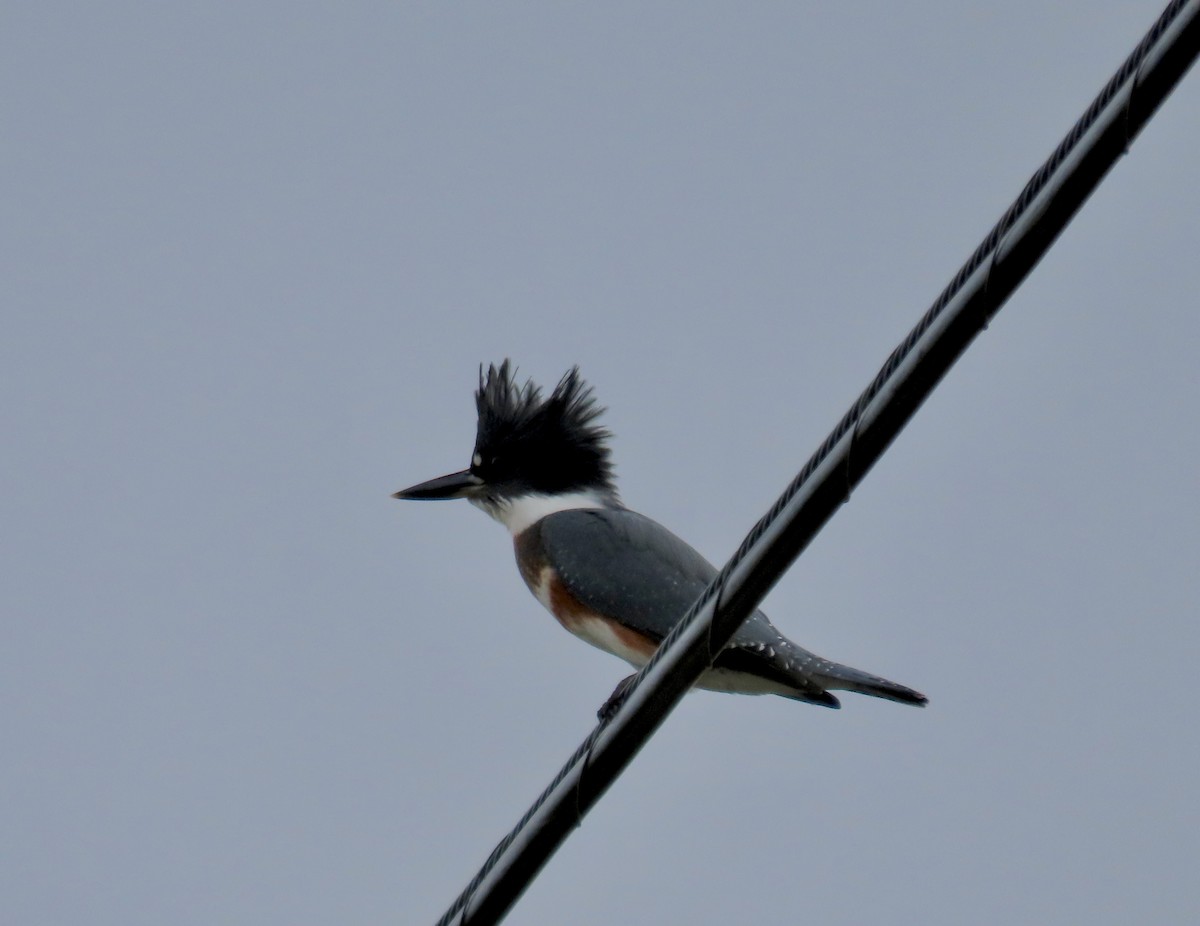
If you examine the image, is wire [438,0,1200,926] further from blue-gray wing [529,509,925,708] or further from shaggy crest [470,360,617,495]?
shaggy crest [470,360,617,495]

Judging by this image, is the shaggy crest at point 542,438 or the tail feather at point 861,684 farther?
the shaggy crest at point 542,438

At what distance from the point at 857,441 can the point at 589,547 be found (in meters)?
2.56

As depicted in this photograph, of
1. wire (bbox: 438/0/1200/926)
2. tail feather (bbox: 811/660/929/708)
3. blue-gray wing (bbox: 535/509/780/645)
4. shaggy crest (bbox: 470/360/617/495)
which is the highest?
shaggy crest (bbox: 470/360/617/495)

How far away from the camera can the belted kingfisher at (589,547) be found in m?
3.80

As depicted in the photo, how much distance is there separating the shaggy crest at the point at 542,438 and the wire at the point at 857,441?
291cm

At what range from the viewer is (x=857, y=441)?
1.87 meters

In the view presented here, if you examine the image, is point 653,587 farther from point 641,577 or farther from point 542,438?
point 542,438

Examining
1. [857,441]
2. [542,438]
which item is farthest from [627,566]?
[857,441]

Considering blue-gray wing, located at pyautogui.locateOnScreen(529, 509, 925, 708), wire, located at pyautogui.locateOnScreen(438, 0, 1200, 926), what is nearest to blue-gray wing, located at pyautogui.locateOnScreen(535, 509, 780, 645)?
blue-gray wing, located at pyautogui.locateOnScreen(529, 509, 925, 708)

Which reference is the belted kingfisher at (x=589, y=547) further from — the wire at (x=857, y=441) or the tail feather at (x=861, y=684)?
the wire at (x=857, y=441)

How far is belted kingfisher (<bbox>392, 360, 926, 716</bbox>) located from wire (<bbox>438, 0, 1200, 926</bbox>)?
4.48ft

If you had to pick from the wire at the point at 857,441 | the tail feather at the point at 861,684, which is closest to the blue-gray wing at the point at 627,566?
the tail feather at the point at 861,684

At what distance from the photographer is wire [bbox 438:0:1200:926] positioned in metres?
1.70

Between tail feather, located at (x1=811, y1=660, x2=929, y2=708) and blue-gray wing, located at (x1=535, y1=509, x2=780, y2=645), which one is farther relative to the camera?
blue-gray wing, located at (x1=535, y1=509, x2=780, y2=645)
